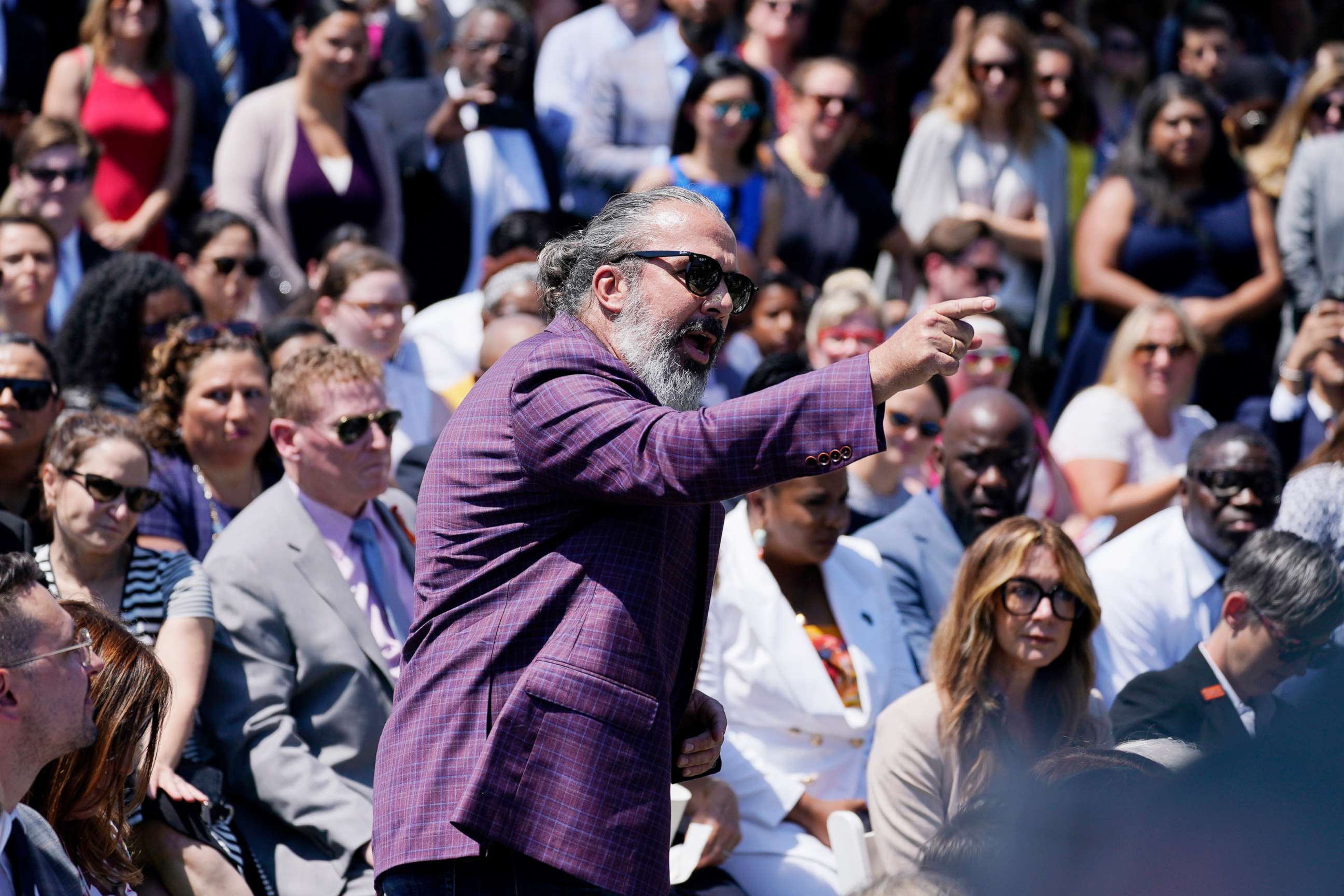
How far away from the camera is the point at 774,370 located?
5.97 m

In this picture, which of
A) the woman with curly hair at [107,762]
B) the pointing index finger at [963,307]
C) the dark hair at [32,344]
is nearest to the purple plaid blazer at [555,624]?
the pointing index finger at [963,307]

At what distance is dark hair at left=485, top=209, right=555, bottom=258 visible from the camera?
24.3ft

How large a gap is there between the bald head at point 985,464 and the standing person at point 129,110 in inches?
149

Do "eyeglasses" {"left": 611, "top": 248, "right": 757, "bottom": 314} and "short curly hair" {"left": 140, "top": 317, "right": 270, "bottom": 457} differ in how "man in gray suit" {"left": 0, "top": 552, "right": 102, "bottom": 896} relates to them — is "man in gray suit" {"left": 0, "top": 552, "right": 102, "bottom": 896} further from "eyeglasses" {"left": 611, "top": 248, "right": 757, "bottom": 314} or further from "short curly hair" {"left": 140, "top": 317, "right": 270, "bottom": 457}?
"short curly hair" {"left": 140, "top": 317, "right": 270, "bottom": 457}

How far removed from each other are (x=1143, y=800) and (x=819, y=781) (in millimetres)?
3930

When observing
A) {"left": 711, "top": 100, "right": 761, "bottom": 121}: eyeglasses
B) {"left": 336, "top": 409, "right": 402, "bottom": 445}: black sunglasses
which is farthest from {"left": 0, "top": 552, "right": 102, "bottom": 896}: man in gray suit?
{"left": 711, "top": 100, "right": 761, "bottom": 121}: eyeglasses

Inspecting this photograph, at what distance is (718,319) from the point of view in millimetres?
3035

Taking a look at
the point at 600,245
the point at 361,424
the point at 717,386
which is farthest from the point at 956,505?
the point at 600,245

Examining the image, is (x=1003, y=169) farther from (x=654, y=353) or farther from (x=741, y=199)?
(x=654, y=353)

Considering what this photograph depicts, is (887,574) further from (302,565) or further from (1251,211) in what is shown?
(1251,211)

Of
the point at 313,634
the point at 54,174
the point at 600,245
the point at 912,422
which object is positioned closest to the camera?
the point at 600,245

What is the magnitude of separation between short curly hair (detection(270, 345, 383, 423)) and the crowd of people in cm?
2

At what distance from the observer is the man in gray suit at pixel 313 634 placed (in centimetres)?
435

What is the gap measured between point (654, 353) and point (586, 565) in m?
0.40
